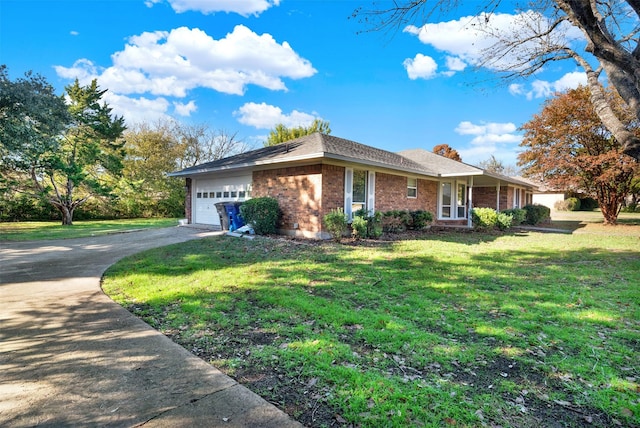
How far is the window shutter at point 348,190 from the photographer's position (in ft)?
36.7

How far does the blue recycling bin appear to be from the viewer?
12.0 m

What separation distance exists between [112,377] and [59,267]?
570cm

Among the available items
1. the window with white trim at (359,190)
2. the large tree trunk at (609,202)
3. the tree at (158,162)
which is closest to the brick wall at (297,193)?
the window with white trim at (359,190)

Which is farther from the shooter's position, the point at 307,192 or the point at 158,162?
the point at 158,162

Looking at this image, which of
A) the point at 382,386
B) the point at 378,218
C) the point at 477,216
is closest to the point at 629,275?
the point at 378,218

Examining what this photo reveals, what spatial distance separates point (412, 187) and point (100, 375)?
14062mm

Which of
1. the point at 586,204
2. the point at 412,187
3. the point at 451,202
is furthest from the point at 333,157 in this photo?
the point at 586,204

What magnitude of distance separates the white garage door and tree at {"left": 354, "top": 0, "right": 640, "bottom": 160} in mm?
9154

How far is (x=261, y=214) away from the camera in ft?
36.1

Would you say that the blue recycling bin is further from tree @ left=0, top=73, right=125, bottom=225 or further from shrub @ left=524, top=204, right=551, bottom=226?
shrub @ left=524, top=204, right=551, bottom=226

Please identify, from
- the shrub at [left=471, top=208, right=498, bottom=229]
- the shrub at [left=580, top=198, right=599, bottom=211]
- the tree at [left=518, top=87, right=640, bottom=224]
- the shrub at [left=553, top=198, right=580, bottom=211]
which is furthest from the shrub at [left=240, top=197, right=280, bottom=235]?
the shrub at [left=580, top=198, right=599, bottom=211]

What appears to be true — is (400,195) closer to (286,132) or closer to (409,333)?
(409,333)

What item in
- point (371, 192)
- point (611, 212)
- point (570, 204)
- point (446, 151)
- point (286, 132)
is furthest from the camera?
point (570, 204)

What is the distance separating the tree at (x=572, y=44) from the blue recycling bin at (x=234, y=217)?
325 inches
